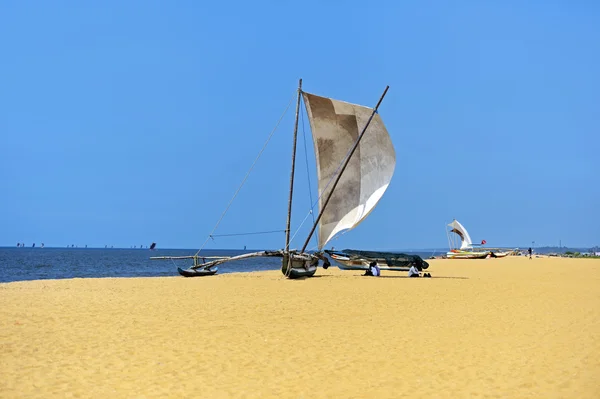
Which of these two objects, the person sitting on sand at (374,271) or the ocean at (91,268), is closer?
the person sitting on sand at (374,271)

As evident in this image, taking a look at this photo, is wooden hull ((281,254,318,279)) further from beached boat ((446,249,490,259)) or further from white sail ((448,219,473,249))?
white sail ((448,219,473,249))

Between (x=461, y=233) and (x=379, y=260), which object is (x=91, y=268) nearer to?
(x=379, y=260)

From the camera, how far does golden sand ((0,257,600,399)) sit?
751 cm

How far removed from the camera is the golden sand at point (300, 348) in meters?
7.51

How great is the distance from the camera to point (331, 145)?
30.3m

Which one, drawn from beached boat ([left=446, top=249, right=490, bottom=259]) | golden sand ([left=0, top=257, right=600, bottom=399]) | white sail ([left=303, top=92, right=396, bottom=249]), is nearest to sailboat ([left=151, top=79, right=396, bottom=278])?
white sail ([left=303, top=92, right=396, bottom=249])

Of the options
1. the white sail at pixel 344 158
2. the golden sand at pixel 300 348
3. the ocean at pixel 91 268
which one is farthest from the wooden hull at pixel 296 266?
the ocean at pixel 91 268

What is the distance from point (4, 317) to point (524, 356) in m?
12.5

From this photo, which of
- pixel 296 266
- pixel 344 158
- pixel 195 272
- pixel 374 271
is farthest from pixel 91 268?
pixel 344 158

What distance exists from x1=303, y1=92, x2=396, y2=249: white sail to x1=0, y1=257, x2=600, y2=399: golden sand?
1243 cm

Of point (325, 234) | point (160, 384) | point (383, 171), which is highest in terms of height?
point (383, 171)

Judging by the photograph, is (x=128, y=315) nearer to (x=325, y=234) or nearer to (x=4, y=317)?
(x=4, y=317)

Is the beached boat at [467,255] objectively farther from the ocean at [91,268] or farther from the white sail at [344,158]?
the white sail at [344,158]

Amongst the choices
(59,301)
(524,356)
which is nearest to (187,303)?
(59,301)
